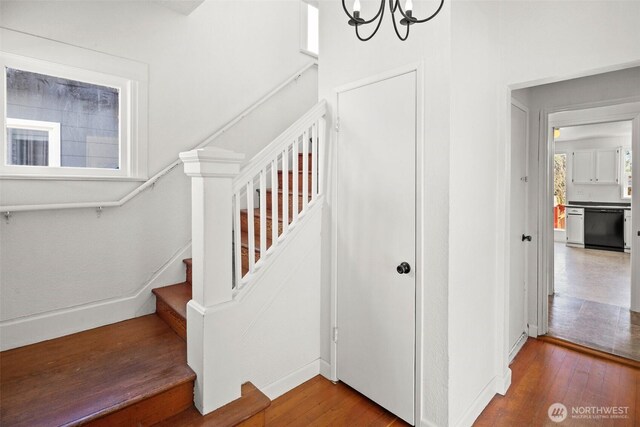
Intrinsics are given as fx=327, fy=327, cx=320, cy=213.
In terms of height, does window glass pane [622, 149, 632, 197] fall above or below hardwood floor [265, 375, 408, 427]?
above

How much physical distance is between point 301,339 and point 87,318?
1.61 metres

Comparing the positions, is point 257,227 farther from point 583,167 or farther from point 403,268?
point 583,167

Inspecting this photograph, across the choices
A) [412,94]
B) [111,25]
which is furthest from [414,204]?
[111,25]

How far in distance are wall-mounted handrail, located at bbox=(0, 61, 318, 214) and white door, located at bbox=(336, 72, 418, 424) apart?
1.36 meters

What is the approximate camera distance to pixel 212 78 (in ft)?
10.3

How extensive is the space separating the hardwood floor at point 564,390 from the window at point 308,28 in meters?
3.95

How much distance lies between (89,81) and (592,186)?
947 cm

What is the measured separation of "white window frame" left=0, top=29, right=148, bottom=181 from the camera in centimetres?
213

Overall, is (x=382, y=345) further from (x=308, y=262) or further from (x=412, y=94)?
(x=412, y=94)

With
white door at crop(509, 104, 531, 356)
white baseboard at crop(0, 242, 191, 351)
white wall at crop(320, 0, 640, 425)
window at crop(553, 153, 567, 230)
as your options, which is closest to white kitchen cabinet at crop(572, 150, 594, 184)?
window at crop(553, 153, 567, 230)

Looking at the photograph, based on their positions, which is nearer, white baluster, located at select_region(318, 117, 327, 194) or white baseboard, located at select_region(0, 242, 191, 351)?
white baseboard, located at select_region(0, 242, 191, 351)

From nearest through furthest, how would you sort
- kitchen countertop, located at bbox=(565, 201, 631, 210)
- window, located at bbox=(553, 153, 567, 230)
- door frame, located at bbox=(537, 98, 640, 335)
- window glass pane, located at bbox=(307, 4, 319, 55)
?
door frame, located at bbox=(537, 98, 640, 335) → window glass pane, located at bbox=(307, 4, 319, 55) → kitchen countertop, located at bbox=(565, 201, 631, 210) → window, located at bbox=(553, 153, 567, 230)

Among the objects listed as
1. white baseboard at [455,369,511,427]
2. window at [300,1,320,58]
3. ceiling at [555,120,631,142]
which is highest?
→ window at [300,1,320,58]

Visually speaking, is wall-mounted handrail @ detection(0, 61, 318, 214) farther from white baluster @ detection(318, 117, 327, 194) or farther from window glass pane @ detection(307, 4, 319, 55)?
white baluster @ detection(318, 117, 327, 194)
